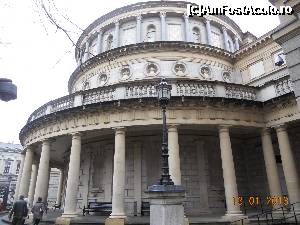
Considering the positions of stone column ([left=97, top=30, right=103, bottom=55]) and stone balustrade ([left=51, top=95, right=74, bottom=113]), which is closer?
stone balustrade ([left=51, top=95, right=74, bottom=113])

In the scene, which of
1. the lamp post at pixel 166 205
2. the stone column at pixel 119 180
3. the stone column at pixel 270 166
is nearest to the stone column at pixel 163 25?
the stone column at pixel 119 180

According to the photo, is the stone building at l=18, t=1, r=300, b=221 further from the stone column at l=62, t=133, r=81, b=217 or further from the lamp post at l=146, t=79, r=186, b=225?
the lamp post at l=146, t=79, r=186, b=225

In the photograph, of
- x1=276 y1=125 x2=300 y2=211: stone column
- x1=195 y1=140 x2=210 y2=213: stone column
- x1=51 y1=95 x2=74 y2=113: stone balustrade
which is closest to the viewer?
x1=276 y1=125 x2=300 y2=211: stone column

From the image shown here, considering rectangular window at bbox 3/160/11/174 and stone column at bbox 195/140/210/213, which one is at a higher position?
rectangular window at bbox 3/160/11/174

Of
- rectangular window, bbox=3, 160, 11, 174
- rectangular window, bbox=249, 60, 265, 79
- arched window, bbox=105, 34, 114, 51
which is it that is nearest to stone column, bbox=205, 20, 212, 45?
rectangular window, bbox=249, 60, 265, 79

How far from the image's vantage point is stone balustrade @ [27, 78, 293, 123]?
16.8 meters

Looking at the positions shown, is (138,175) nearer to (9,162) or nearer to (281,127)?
(281,127)

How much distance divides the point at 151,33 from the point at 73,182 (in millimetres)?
16358

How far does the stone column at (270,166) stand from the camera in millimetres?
16000

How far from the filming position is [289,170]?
15719 mm

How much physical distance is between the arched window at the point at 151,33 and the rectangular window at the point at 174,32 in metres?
1.50

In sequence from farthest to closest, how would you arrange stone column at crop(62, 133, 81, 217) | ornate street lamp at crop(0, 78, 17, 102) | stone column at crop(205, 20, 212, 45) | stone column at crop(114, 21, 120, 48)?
stone column at crop(114, 21, 120, 48)
stone column at crop(205, 20, 212, 45)
stone column at crop(62, 133, 81, 217)
ornate street lamp at crop(0, 78, 17, 102)

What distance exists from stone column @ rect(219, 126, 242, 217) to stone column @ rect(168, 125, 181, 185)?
2679 mm

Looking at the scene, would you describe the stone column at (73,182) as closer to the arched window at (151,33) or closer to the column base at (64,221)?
the column base at (64,221)
